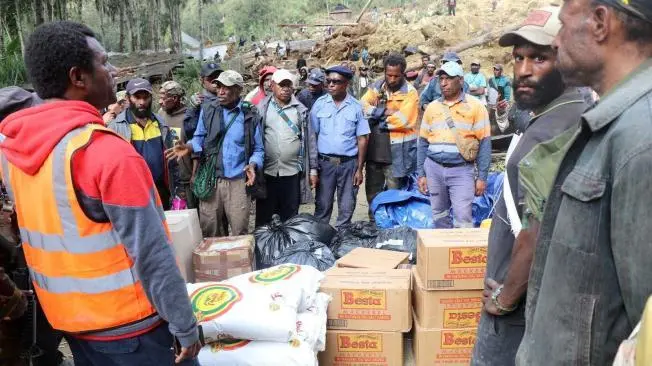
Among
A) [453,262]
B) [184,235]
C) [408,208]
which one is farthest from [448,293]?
[408,208]

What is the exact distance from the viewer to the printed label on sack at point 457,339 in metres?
3.13

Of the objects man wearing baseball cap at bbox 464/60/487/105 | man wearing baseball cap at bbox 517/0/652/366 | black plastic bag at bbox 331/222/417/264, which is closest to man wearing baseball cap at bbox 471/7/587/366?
man wearing baseball cap at bbox 517/0/652/366

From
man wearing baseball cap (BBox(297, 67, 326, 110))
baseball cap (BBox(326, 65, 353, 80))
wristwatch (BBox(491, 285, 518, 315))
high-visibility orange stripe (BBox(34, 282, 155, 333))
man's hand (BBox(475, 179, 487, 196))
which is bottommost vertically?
man's hand (BBox(475, 179, 487, 196))

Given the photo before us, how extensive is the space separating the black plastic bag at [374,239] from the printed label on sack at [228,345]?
180cm

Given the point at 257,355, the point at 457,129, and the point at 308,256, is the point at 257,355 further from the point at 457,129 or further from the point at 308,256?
the point at 457,129

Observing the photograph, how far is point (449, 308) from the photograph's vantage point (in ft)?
10.1

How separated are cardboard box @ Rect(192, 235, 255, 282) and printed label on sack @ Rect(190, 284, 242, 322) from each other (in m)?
0.81

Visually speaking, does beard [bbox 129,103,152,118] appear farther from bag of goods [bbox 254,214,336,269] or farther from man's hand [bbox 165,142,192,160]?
bag of goods [bbox 254,214,336,269]

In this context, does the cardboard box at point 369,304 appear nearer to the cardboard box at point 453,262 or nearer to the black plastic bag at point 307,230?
the cardboard box at point 453,262

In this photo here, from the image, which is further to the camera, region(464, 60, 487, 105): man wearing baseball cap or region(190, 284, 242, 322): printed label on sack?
region(464, 60, 487, 105): man wearing baseball cap

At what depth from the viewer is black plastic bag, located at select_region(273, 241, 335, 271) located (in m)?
3.94

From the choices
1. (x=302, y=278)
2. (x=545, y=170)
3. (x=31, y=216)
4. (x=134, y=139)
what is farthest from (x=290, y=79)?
(x=545, y=170)

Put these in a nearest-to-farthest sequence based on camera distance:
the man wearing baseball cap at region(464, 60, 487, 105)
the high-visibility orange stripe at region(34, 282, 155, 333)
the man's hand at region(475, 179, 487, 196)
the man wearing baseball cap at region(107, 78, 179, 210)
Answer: the high-visibility orange stripe at region(34, 282, 155, 333) → the man wearing baseball cap at region(107, 78, 179, 210) → the man's hand at region(475, 179, 487, 196) → the man wearing baseball cap at region(464, 60, 487, 105)

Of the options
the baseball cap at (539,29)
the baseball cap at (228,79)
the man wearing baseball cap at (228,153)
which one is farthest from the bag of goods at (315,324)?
the baseball cap at (228,79)
